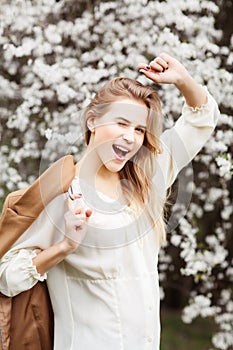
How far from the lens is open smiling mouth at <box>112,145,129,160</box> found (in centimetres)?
227

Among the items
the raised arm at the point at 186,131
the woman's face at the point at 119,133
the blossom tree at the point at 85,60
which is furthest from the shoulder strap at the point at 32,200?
the blossom tree at the point at 85,60

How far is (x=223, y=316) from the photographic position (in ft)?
15.6

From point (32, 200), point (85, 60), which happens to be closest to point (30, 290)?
point (32, 200)

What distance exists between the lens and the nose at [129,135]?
2.24 metres

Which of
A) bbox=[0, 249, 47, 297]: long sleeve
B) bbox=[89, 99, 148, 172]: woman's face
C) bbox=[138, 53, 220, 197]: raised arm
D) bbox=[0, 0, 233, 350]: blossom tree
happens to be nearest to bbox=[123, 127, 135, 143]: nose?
bbox=[89, 99, 148, 172]: woman's face

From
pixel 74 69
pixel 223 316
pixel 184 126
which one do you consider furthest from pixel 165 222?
pixel 223 316

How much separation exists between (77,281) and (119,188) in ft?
1.05

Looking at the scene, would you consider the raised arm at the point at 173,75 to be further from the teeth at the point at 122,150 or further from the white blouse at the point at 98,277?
the white blouse at the point at 98,277

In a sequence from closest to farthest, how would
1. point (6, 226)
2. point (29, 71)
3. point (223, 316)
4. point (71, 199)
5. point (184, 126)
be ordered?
point (71, 199) < point (6, 226) < point (184, 126) < point (29, 71) < point (223, 316)

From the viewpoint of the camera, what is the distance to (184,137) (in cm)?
255

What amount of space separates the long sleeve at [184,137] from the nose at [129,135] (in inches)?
10.2

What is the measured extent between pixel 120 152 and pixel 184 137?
348mm

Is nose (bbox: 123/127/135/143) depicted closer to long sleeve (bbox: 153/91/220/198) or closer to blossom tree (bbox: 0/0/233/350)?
long sleeve (bbox: 153/91/220/198)

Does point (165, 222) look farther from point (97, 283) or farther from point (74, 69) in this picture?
point (74, 69)
